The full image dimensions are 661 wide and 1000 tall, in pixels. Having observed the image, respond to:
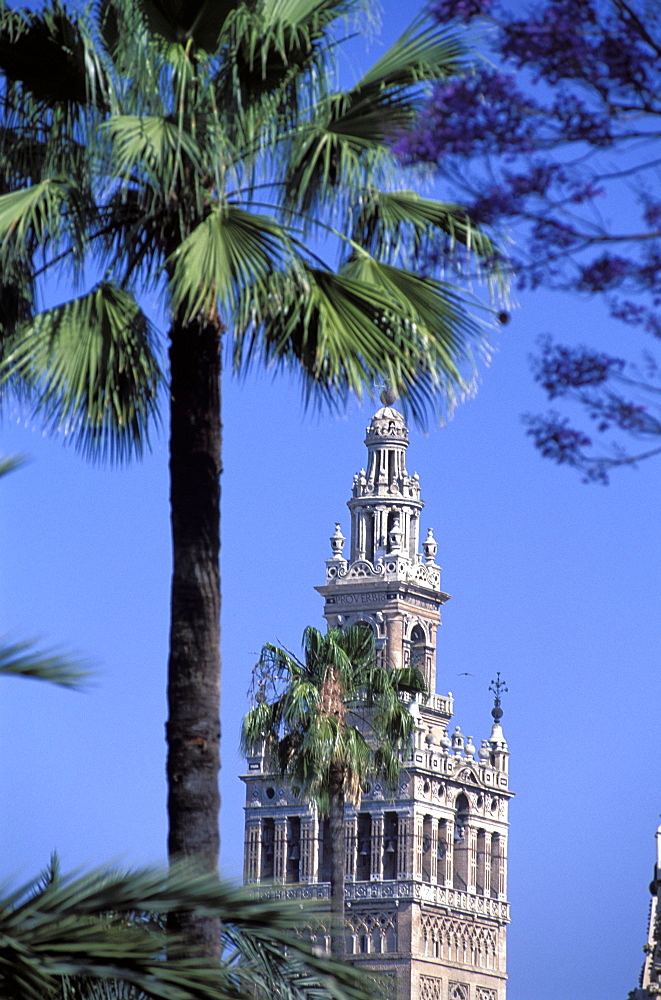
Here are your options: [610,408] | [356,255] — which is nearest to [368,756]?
[356,255]

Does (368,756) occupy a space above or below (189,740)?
above

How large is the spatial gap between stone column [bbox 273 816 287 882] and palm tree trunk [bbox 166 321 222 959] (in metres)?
73.9

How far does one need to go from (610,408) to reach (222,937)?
4.40 meters

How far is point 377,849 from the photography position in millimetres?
86875

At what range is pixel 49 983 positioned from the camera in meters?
10.5

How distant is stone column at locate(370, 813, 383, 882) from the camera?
86.4m

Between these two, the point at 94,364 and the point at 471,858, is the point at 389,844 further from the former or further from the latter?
the point at 94,364

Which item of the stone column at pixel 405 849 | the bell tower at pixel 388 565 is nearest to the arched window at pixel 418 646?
the bell tower at pixel 388 565

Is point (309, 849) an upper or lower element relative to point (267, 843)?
lower

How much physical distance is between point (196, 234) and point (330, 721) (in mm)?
27287

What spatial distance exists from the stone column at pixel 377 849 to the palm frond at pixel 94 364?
72.6m

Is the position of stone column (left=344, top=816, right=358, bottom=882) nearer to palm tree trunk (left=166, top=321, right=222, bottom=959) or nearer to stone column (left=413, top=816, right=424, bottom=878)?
stone column (left=413, top=816, right=424, bottom=878)

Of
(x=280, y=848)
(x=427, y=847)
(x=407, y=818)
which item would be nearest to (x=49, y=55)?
(x=407, y=818)

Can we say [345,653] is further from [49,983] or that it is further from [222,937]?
[49,983]
